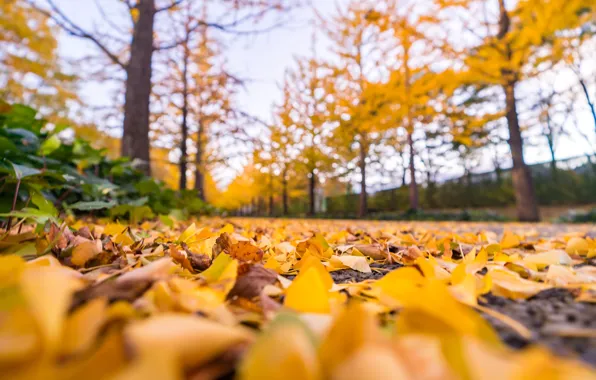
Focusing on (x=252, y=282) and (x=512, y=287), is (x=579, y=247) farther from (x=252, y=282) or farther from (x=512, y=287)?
(x=252, y=282)

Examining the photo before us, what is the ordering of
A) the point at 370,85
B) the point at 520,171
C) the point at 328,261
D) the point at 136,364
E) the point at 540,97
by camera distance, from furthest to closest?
the point at 540,97
the point at 370,85
the point at 520,171
the point at 328,261
the point at 136,364

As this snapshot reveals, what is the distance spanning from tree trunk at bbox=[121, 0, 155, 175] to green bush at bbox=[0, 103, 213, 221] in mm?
724

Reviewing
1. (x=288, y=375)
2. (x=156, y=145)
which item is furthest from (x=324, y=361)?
(x=156, y=145)

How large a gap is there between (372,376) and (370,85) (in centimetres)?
783

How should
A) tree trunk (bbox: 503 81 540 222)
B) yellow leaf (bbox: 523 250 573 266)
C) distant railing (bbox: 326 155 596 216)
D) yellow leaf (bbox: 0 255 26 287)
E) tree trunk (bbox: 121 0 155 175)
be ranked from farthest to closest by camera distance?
distant railing (bbox: 326 155 596 216)
tree trunk (bbox: 503 81 540 222)
tree trunk (bbox: 121 0 155 175)
yellow leaf (bbox: 523 250 573 266)
yellow leaf (bbox: 0 255 26 287)

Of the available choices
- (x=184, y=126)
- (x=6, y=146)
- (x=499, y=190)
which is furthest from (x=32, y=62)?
(x=499, y=190)

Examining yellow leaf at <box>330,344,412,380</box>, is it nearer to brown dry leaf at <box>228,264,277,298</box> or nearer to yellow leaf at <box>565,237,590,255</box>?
brown dry leaf at <box>228,264,277,298</box>

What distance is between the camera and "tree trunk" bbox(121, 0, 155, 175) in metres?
3.50

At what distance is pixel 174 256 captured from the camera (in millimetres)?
715

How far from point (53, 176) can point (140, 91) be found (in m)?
2.62

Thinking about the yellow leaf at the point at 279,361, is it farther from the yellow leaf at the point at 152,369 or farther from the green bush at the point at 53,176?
the green bush at the point at 53,176

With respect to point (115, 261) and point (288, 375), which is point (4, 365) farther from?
point (115, 261)

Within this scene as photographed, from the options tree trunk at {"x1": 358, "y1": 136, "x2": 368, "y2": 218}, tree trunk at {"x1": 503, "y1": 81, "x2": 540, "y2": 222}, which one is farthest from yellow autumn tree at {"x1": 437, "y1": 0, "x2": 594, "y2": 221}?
tree trunk at {"x1": 358, "y1": 136, "x2": 368, "y2": 218}

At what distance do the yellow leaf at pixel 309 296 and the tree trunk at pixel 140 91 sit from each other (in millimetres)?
3468
